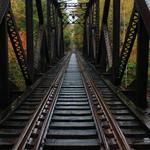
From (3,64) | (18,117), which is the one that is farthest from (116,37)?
(18,117)

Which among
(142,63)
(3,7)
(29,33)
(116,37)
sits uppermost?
(3,7)

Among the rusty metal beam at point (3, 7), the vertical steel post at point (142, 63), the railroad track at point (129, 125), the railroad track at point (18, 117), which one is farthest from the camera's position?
the vertical steel post at point (142, 63)

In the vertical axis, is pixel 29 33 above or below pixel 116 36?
above

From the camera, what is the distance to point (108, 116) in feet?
28.0

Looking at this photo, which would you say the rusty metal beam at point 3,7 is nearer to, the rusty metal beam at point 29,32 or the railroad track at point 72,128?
the railroad track at point 72,128

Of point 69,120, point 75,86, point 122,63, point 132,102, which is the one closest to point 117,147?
point 69,120

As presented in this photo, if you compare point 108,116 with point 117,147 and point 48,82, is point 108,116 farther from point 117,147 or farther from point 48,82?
point 48,82

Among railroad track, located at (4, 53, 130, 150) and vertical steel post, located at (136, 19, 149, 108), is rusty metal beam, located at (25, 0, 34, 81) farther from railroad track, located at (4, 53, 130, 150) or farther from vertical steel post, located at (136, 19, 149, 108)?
vertical steel post, located at (136, 19, 149, 108)

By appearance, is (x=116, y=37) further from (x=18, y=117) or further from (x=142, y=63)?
(x=18, y=117)

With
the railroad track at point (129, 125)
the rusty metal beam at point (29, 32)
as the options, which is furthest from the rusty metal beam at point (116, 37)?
the rusty metal beam at point (29, 32)

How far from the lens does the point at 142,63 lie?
9367 millimetres

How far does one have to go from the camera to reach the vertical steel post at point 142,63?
9.25 metres

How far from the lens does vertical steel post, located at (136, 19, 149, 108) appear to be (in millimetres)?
9250

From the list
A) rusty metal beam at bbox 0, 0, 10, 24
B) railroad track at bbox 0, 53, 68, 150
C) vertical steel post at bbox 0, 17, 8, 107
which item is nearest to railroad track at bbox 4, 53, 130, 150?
railroad track at bbox 0, 53, 68, 150
